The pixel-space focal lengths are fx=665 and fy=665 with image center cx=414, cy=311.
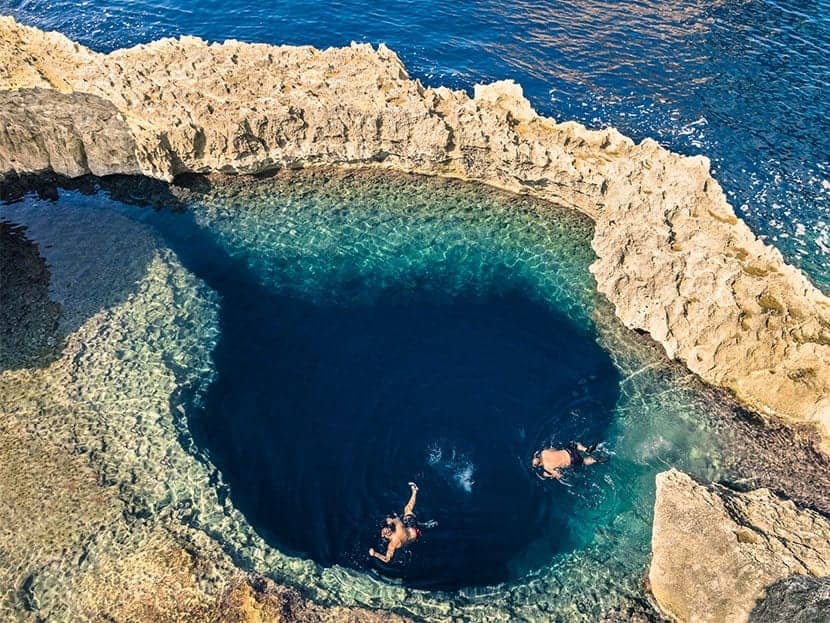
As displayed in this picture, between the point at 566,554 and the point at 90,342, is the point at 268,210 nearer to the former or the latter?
the point at 90,342

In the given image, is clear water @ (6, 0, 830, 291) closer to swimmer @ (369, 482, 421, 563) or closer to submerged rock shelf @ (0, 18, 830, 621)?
submerged rock shelf @ (0, 18, 830, 621)

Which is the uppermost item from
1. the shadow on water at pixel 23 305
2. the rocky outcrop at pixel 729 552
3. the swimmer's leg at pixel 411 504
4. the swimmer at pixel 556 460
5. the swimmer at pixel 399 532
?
the shadow on water at pixel 23 305

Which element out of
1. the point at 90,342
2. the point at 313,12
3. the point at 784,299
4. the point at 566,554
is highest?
the point at 313,12

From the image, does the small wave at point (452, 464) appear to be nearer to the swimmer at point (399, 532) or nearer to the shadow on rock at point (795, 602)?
the swimmer at point (399, 532)

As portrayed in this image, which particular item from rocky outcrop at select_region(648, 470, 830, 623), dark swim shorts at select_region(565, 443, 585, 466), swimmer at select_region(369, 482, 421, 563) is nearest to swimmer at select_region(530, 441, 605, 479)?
dark swim shorts at select_region(565, 443, 585, 466)

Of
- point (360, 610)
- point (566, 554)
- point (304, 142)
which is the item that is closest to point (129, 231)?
point (304, 142)

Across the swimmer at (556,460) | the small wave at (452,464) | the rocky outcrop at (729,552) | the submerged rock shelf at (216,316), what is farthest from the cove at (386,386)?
the rocky outcrop at (729,552)
